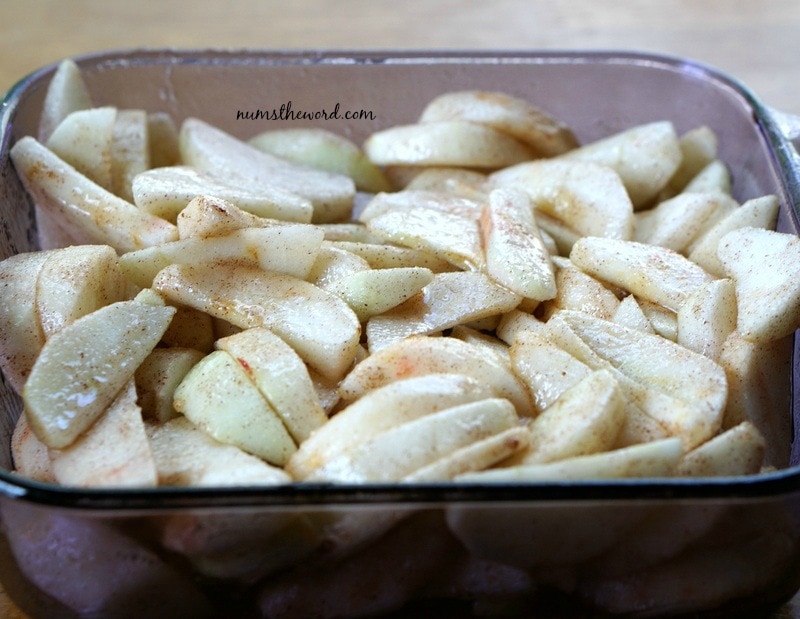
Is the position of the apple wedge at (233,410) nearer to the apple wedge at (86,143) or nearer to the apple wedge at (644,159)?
the apple wedge at (86,143)

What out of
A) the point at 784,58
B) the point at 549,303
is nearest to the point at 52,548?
the point at 549,303

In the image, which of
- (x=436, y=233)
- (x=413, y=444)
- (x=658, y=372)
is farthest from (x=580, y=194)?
(x=413, y=444)

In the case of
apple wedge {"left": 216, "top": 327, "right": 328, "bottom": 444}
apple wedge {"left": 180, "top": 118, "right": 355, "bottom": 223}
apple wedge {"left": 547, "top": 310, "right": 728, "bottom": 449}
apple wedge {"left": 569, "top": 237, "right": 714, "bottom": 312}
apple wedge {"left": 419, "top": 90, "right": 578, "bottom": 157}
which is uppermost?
apple wedge {"left": 419, "top": 90, "right": 578, "bottom": 157}

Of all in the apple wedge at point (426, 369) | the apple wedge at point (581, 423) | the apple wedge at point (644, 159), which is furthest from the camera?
the apple wedge at point (644, 159)

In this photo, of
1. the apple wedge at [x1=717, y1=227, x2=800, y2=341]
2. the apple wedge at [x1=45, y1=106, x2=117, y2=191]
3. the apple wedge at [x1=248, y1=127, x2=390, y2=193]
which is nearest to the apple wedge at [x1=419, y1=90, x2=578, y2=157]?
the apple wedge at [x1=248, y1=127, x2=390, y2=193]

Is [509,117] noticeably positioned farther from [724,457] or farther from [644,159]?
[724,457]

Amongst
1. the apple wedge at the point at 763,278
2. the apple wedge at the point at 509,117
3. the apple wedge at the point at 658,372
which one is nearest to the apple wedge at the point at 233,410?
the apple wedge at the point at 658,372

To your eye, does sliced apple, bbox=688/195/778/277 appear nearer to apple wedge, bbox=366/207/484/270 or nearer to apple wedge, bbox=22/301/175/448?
apple wedge, bbox=366/207/484/270
